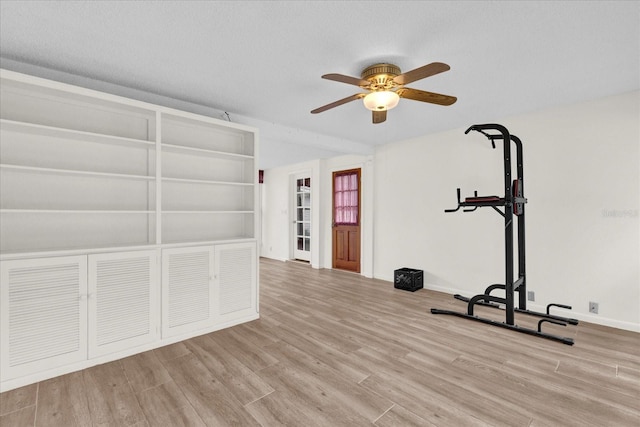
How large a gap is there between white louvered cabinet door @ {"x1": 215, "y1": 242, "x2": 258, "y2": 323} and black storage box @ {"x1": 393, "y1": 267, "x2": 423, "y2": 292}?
240cm

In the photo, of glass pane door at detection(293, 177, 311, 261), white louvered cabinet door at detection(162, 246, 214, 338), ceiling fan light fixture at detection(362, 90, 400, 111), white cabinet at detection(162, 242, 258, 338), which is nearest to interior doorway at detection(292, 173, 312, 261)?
glass pane door at detection(293, 177, 311, 261)

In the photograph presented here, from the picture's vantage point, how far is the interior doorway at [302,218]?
23.7ft

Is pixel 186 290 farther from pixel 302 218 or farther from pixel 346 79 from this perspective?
pixel 302 218

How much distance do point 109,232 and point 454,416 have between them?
3.13 metres

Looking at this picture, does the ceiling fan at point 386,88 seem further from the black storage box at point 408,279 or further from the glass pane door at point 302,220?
the glass pane door at point 302,220

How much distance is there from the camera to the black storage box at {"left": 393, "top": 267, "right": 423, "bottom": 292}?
15.2 ft

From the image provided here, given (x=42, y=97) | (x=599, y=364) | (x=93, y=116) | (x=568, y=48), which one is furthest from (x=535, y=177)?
(x=42, y=97)

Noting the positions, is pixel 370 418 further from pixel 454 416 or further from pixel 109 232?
pixel 109 232

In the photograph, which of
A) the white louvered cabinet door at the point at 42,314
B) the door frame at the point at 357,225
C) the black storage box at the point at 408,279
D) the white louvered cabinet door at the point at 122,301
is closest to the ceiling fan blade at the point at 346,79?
the white louvered cabinet door at the point at 122,301

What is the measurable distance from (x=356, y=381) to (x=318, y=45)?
2453 millimetres

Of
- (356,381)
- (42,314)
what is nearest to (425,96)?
(356,381)

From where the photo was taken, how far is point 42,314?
2.20 m

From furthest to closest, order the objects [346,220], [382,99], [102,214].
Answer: [346,220]
[102,214]
[382,99]

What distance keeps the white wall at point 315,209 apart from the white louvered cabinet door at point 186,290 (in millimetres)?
3327
